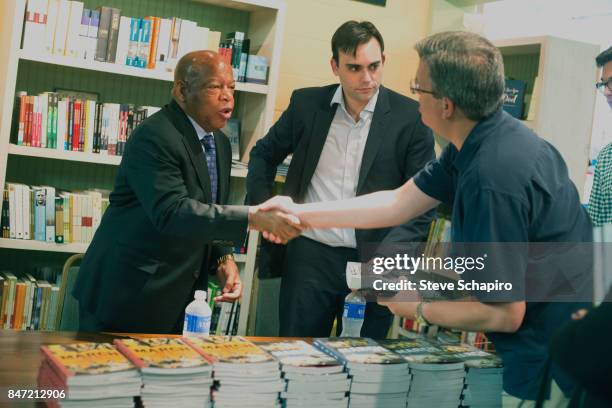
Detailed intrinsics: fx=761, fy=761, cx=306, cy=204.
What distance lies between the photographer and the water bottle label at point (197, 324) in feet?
7.20

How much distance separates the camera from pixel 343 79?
11.0 ft

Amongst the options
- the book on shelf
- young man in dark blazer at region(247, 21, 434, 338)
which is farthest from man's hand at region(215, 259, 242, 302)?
the book on shelf

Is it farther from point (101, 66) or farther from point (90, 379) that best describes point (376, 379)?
point (101, 66)

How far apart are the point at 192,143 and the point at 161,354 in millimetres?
1067

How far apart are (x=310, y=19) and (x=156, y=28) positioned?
110cm

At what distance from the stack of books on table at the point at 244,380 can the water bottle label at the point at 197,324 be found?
429 millimetres

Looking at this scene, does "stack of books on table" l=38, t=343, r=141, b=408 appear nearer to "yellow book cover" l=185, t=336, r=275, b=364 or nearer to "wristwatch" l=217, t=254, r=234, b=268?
"yellow book cover" l=185, t=336, r=275, b=364

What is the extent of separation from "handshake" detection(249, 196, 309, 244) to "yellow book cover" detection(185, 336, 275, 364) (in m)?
0.68

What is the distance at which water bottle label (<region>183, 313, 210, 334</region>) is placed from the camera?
2195 millimetres

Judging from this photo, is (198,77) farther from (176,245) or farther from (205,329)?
(205,329)

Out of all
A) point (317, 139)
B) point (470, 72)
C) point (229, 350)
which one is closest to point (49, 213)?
point (317, 139)

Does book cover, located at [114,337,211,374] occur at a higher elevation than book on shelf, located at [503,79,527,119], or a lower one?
lower

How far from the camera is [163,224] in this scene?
96.1 inches

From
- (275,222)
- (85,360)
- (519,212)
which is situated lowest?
(85,360)
